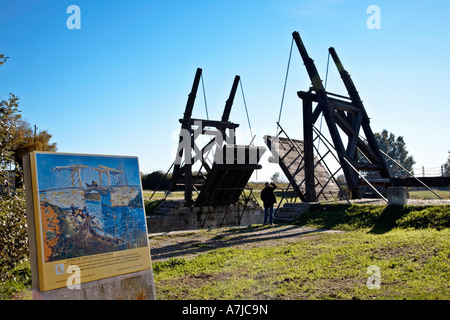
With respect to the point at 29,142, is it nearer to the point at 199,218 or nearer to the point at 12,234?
the point at 199,218

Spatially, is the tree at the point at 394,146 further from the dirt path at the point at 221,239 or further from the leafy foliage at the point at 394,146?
the dirt path at the point at 221,239

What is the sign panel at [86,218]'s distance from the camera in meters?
4.08

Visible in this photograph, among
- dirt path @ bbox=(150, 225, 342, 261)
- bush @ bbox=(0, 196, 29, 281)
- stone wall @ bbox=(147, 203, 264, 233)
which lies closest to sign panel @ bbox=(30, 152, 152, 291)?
bush @ bbox=(0, 196, 29, 281)

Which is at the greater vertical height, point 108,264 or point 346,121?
point 346,121

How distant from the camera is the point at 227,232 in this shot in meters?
11.7

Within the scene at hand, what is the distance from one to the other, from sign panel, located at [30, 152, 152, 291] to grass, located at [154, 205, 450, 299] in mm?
1164

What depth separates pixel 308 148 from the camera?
48.9ft

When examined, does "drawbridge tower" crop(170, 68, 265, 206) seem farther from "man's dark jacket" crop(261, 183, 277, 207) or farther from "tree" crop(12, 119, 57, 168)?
"tree" crop(12, 119, 57, 168)

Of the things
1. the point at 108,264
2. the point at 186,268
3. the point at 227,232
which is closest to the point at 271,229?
the point at 227,232

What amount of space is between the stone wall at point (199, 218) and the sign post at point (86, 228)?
12.1 m

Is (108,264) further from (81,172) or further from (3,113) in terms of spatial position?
(3,113)

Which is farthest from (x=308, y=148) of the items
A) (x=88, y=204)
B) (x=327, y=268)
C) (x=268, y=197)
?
(x=88, y=204)

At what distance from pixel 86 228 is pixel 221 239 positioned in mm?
6309
